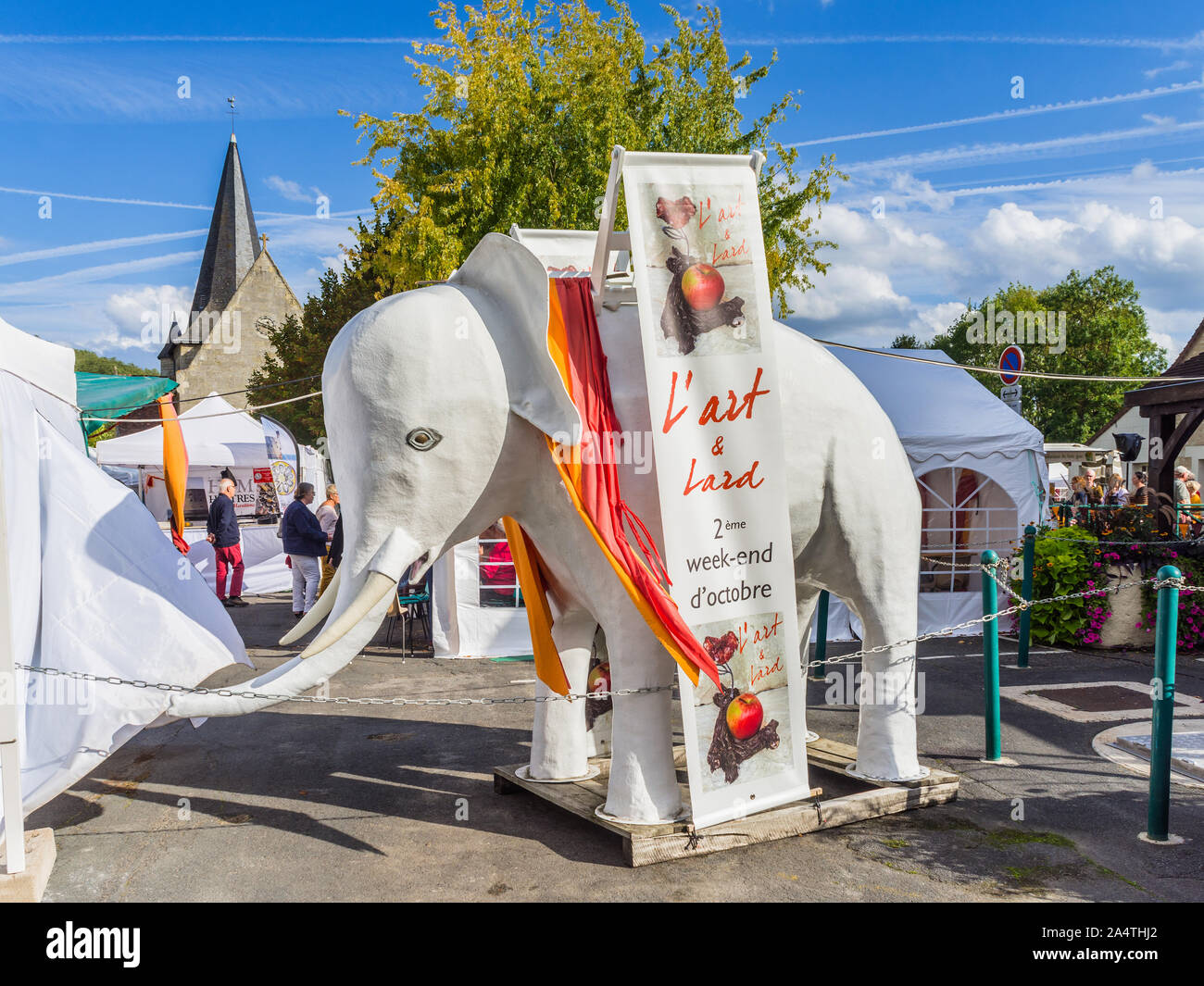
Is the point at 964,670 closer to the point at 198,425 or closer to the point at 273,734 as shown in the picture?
the point at 273,734

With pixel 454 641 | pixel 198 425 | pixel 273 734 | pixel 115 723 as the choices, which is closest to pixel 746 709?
pixel 115 723

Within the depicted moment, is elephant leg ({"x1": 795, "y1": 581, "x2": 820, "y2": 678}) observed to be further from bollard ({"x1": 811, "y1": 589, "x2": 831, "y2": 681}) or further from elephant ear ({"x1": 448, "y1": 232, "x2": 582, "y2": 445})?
bollard ({"x1": 811, "y1": 589, "x2": 831, "y2": 681})

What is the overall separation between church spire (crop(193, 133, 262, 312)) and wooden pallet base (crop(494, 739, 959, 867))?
48998 mm

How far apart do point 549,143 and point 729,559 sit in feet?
36.6

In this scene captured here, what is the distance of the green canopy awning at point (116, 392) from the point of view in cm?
843

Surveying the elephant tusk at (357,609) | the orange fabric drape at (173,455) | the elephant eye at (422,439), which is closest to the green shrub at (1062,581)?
the elephant eye at (422,439)

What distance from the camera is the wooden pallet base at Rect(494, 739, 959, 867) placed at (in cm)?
413

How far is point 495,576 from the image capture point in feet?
31.9

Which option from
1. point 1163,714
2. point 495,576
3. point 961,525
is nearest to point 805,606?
point 1163,714

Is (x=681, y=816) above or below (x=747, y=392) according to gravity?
below

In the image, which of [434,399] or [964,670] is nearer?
[434,399]

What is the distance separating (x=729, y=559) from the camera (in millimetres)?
4238
